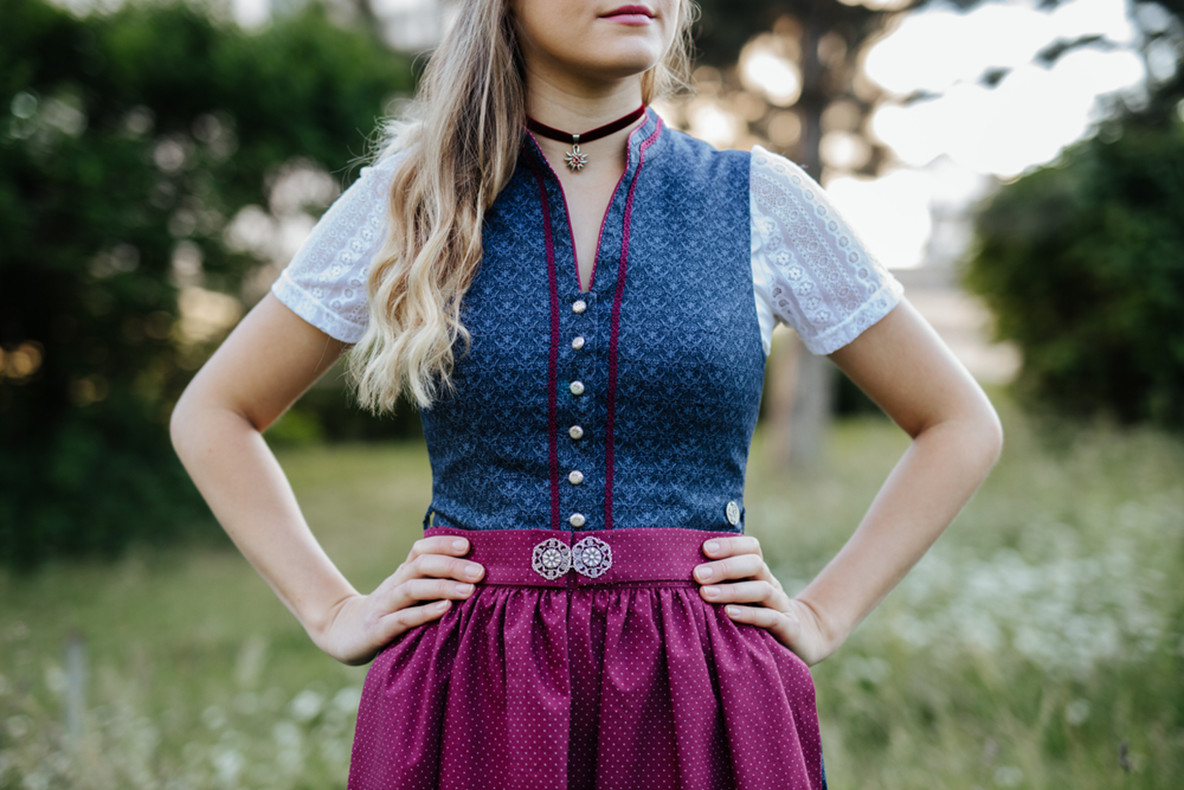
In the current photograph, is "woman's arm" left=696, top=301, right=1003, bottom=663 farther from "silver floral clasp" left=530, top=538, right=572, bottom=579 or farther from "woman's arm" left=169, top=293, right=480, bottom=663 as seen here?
"woman's arm" left=169, top=293, right=480, bottom=663

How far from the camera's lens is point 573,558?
126cm

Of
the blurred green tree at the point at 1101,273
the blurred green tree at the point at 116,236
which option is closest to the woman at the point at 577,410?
the blurred green tree at the point at 116,236

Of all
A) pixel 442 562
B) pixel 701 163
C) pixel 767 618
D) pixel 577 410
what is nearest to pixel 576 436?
pixel 577 410

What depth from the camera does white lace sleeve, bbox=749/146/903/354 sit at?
1402mm

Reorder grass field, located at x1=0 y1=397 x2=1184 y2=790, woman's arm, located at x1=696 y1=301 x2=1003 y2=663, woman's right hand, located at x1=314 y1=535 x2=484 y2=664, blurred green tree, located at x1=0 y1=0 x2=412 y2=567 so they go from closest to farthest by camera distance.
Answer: woman's right hand, located at x1=314 y1=535 x2=484 y2=664, woman's arm, located at x1=696 y1=301 x2=1003 y2=663, grass field, located at x1=0 y1=397 x2=1184 y2=790, blurred green tree, located at x1=0 y1=0 x2=412 y2=567

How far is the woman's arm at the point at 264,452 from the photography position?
1491 mm

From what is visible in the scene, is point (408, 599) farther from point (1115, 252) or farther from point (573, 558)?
point (1115, 252)

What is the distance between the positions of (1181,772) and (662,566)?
7.08ft

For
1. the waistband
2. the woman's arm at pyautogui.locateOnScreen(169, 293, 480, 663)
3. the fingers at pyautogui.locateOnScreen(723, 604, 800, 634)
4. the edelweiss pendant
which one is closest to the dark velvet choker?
the edelweiss pendant

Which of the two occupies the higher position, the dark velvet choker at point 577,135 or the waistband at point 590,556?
the dark velvet choker at point 577,135

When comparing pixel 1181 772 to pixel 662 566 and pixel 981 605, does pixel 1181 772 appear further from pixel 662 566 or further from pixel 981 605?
pixel 662 566

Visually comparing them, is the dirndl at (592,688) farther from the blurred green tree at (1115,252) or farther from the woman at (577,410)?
the blurred green tree at (1115,252)

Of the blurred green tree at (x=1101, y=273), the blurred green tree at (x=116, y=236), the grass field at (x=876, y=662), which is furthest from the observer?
the blurred green tree at (x=1101, y=273)

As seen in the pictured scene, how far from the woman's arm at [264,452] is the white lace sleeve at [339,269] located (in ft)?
0.12
